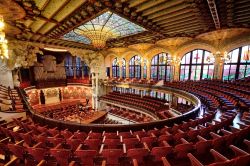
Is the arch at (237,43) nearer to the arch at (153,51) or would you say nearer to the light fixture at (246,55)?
the light fixture at (246,55)

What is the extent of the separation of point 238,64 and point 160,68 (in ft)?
25.0

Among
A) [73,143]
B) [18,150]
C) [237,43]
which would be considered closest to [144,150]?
[73,143]

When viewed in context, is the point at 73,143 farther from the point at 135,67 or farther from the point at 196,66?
the point at 135,67

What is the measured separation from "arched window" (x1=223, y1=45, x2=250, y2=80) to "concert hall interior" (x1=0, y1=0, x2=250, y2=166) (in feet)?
0.23

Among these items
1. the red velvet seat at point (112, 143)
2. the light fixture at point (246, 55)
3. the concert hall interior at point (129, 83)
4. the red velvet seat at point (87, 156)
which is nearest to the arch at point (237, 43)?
the concert hall interior at point (129, 83)

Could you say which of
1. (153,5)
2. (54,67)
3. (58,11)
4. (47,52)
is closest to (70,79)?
(54,67)

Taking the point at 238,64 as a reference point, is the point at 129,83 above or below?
below

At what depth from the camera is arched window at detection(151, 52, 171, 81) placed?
55.0 ft

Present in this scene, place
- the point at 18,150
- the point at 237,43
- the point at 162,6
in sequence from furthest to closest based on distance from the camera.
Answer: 1. the point at 237,43
2. the point at 162,6
3. the point at 18,150

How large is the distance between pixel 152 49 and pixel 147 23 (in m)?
8.41

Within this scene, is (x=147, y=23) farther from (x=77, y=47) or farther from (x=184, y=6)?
(x=77, y=47)

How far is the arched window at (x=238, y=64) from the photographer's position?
11.1m

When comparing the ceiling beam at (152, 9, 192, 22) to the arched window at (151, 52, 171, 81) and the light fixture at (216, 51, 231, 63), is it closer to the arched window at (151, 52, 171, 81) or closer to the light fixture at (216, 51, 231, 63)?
the light fixture at (216, 51, 231, 63)

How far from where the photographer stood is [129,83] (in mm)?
17156
